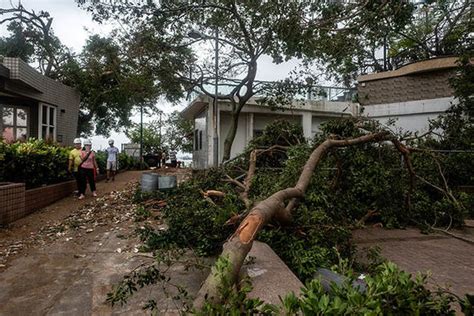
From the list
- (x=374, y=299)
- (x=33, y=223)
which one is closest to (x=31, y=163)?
(x=33, y=223)

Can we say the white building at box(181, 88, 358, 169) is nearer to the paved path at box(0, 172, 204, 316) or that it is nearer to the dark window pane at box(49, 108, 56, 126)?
the dark window pane at box(49, 108, 56, 126)

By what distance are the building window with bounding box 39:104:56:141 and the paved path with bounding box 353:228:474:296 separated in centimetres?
1253

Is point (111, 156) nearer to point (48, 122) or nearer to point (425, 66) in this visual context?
point (48, 122)

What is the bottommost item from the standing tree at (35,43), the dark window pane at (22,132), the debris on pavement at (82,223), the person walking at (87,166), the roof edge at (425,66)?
the debris on pavement at (82,223)

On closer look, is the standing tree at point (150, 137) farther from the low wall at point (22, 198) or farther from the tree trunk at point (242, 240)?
the tree trunk at point (242, 240)

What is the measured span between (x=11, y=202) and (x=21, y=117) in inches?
344

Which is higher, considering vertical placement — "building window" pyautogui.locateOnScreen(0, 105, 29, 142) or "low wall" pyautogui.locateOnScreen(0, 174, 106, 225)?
"building window" pyautogui.locateOnScreen(0, 105, 29, 142)

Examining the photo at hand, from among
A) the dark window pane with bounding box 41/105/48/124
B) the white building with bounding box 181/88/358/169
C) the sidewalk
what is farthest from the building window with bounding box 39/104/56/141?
the white building with bounding box 181/88/358/169

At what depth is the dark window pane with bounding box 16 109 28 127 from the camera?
1383cm

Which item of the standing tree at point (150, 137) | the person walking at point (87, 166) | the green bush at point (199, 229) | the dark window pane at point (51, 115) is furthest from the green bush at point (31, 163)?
the standing tree at point (150, 137)

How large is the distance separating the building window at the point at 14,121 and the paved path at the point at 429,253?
12936 mm

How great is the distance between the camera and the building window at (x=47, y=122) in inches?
550

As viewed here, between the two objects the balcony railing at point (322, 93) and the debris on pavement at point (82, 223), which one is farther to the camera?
the balcony railing at point (322, 93)

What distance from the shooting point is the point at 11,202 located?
6.75 metres
